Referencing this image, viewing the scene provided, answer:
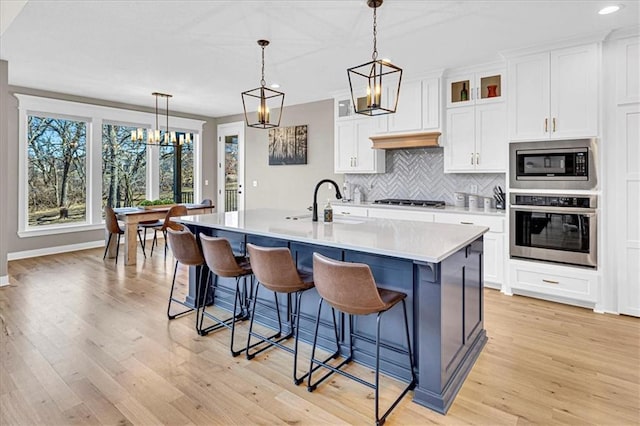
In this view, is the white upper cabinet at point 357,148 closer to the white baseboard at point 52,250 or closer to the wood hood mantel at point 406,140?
the wood hood mantel at point 406,140

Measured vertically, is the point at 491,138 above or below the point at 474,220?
above

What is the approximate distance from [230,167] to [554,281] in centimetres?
634

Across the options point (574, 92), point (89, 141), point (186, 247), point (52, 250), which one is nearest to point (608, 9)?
point (574, 92)

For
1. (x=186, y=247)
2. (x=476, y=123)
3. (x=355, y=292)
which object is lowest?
(x=355, y=292)

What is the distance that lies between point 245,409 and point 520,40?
3.98 metres

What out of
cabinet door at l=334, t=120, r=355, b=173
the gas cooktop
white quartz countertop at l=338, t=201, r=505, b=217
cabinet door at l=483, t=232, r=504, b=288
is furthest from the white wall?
cabinet door at l=483, t=232, r=504, b=288

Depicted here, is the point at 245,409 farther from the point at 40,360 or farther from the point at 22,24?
the point at 22,24

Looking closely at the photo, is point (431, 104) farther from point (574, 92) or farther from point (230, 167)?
point (230, 167)

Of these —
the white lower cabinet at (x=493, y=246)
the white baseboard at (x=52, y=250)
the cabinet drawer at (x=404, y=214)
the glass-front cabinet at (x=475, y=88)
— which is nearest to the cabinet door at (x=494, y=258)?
the white lower cabinet at (x=493, y=246)

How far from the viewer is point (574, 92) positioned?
356 centimetres

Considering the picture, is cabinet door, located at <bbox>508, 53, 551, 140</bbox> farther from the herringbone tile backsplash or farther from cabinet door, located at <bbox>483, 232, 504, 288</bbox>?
cabinet door, located at <bbox>483, 232, 504, 288</bbox>

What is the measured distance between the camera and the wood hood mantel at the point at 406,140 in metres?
4.62

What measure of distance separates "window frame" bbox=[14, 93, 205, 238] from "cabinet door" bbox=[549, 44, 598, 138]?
21.3 ft

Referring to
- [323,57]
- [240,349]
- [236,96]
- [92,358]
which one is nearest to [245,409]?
[240,349]
